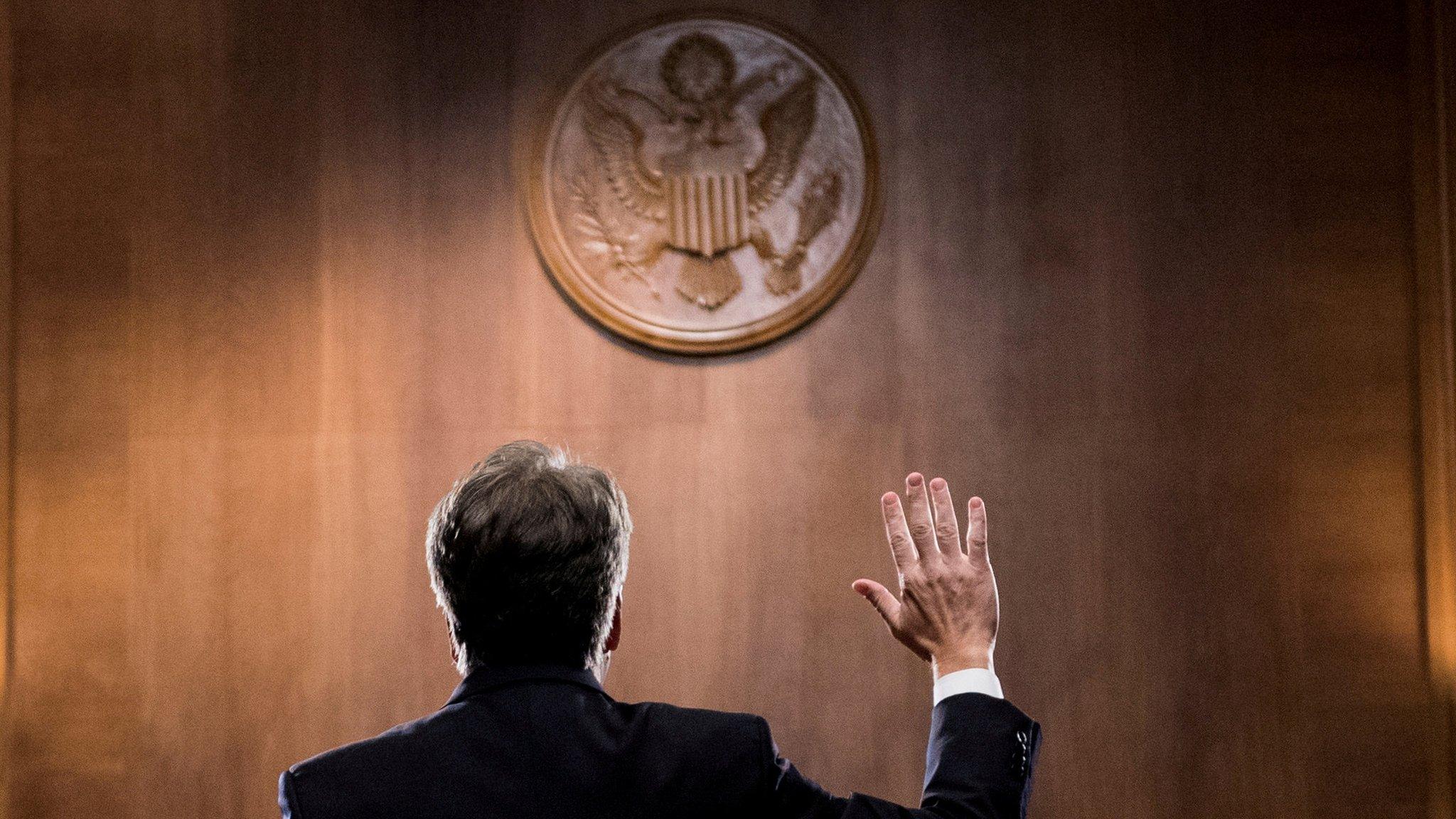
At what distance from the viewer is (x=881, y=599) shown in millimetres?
1224

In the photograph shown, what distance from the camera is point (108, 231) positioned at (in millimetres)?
2887

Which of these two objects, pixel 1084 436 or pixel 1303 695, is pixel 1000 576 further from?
pixel 1303 695

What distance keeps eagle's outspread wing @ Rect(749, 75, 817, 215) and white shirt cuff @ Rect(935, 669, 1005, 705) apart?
1.83 metres

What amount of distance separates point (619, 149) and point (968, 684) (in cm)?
200

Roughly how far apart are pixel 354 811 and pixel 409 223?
6.87 ft

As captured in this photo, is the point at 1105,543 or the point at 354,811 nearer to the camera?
the point at 354,811

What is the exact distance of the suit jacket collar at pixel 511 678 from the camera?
3.44 feet

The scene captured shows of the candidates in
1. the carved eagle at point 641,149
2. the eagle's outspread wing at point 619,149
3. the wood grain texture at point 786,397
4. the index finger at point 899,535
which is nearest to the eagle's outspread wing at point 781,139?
the carved eagle at point 641,149

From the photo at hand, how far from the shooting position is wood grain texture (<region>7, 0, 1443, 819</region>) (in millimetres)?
2654

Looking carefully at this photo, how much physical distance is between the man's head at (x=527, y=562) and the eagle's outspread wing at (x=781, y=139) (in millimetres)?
1776

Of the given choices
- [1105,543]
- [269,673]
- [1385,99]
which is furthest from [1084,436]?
[269,673]

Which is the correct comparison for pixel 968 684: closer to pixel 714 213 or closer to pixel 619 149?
pixel 714 213

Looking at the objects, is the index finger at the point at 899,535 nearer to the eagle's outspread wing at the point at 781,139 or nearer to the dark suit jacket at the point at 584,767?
the dark suit jacket at the point at 584,767

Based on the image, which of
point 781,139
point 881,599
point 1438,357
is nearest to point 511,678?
point 881,599
